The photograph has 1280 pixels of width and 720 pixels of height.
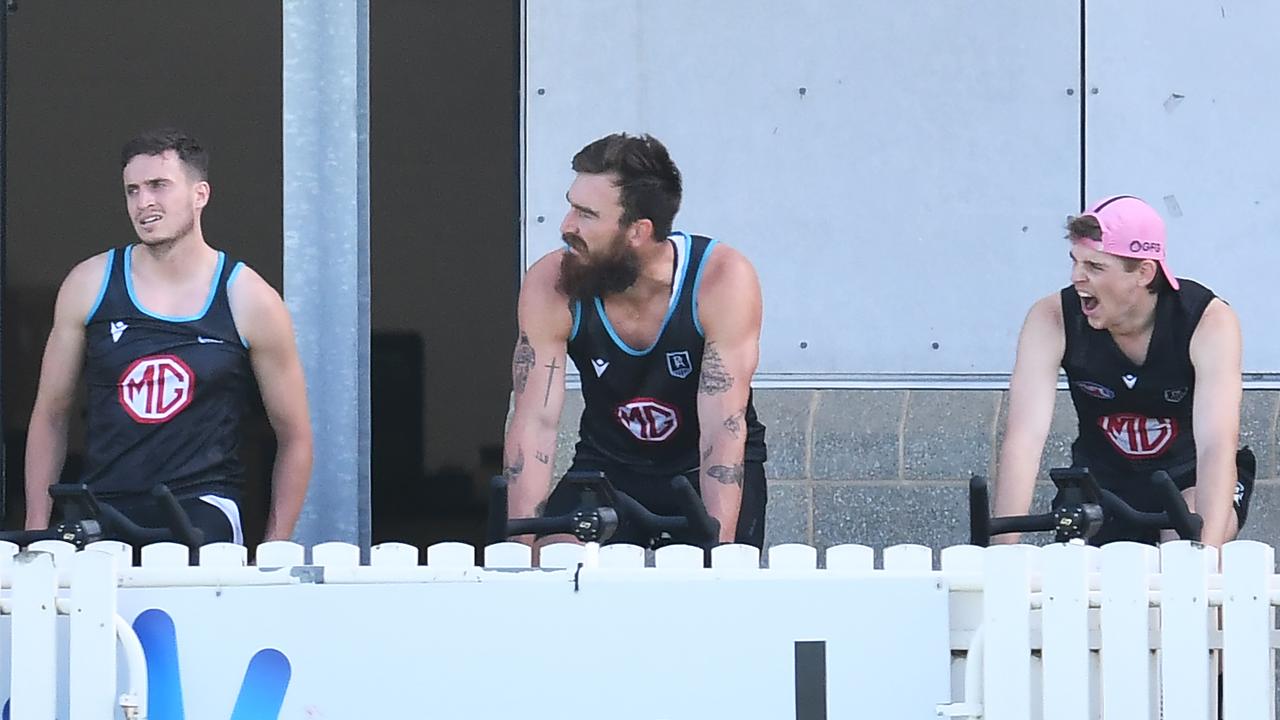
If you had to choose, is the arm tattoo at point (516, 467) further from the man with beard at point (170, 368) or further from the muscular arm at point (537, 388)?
the man with beard at point (170, 368)

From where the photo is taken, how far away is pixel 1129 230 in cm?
461

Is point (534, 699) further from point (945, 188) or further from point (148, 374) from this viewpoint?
point (945, 188)

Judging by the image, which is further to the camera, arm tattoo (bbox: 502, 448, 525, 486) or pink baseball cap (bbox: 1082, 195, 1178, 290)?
arm tattoo (bbox: 502, 448, 525, 486)

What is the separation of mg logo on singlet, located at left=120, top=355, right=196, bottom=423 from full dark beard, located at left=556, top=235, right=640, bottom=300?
2.96 feet

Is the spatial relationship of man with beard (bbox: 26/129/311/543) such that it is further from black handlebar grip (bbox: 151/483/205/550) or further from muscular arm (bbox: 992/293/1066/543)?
muscular arm (bbox: 992/293/1066/543)

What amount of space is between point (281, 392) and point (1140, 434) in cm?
199

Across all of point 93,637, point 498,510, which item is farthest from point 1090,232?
point 93,637

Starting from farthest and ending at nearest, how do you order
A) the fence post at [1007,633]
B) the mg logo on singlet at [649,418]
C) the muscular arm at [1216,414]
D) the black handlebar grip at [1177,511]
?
1. the mg logo on singlet at [649,418]
2. the muscular arm at [1216,414]
3. the black handlebar grip at [1177,511]
4. the fence post at [1007,633]

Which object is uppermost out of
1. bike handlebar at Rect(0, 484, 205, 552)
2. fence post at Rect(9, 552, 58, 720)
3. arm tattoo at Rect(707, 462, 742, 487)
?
arm tattoo at Rect(707, 462, 742, 487)

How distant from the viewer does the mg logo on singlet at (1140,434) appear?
480cm

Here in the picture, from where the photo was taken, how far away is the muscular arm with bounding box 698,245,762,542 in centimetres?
462

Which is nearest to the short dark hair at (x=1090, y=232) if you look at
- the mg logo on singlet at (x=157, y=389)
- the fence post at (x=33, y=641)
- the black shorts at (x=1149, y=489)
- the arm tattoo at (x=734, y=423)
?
the black shorts at (x=1149, y=489)

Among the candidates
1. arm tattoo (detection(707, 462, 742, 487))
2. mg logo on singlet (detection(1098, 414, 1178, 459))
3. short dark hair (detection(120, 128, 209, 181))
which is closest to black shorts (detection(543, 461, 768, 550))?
arm tattoo (detection(707, 462, 742, 487))

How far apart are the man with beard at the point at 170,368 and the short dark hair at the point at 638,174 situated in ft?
2.65
